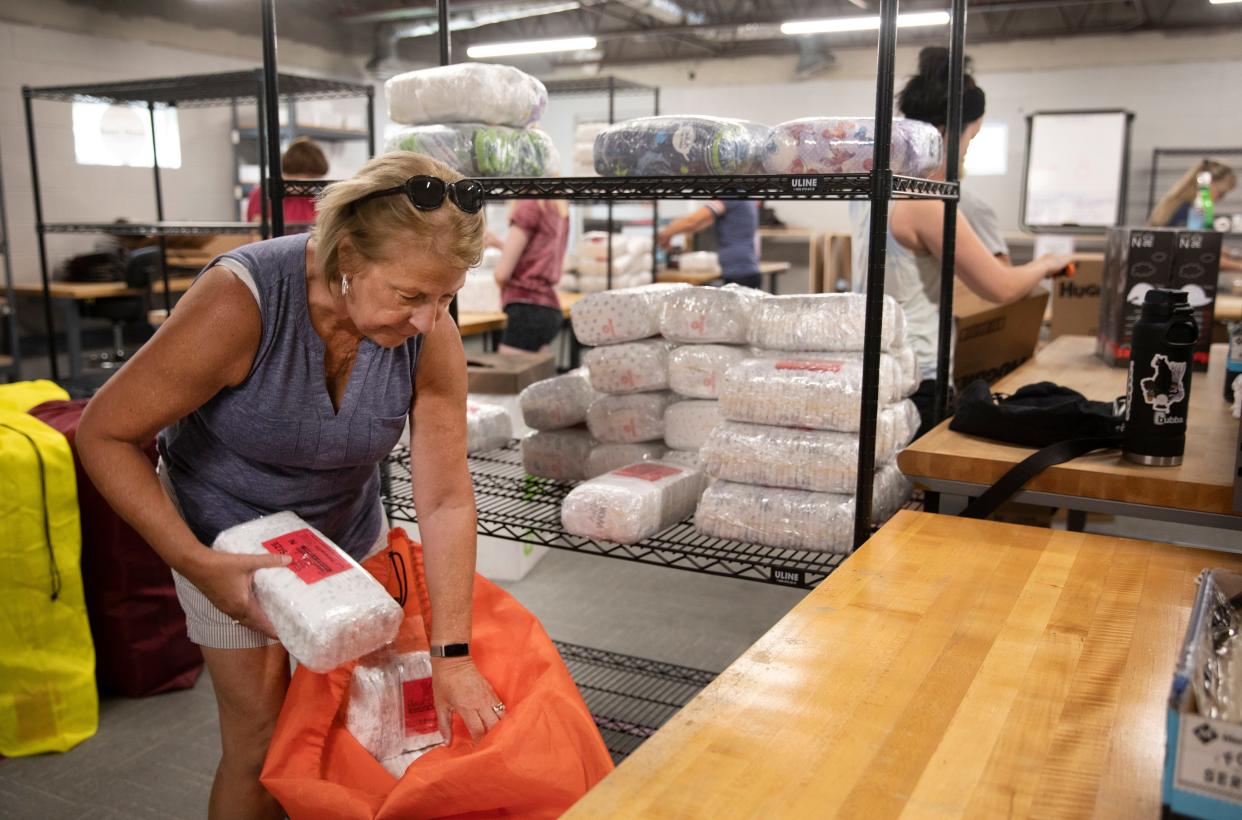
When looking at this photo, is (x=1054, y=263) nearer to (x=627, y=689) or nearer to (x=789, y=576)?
(x=789, y=576)

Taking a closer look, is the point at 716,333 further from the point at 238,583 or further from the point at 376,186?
the point at 238,583

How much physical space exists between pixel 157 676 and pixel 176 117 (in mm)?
7146

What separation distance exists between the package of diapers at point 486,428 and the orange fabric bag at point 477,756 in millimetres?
1034

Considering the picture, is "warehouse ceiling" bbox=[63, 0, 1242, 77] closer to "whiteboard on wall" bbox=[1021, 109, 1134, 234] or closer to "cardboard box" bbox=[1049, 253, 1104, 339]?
"whiteboard on wall" bbox=[1021, 109, 1134, 234]

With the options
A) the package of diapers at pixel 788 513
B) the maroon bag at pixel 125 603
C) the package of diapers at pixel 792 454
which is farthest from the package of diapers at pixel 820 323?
the maroon bag at pixel 125 603

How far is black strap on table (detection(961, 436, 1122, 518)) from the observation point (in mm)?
1577

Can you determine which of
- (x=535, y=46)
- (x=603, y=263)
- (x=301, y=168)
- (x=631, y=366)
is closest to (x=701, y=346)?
(x=631, y=366)

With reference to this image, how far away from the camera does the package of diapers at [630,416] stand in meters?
2.21

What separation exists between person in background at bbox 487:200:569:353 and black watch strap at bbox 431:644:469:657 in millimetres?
2937

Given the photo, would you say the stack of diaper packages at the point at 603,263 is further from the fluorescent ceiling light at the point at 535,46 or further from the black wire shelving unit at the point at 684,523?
the black wire shelving unit at the point at 684,523

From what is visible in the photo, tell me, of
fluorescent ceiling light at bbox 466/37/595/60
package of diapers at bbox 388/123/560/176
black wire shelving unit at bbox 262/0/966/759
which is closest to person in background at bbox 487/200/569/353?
black wire shelving unit at bbox 262/0/966/759

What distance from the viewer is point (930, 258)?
237 cm

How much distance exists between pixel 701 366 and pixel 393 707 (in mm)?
963

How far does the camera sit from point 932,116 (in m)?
2.43
